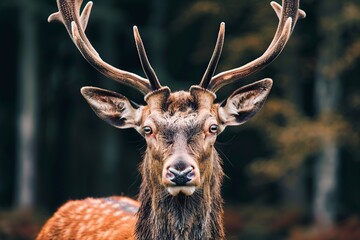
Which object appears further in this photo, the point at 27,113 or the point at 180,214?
the point at 27,113

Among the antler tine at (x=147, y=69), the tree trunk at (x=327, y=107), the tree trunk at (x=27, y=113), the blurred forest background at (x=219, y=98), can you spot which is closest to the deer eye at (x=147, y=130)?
the antler tine at (x=147, y=69)

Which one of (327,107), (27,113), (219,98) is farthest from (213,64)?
(27,113)

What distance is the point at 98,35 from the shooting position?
2509 centimetres

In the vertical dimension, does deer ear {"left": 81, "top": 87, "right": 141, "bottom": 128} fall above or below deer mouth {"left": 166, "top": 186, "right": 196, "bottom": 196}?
→ above

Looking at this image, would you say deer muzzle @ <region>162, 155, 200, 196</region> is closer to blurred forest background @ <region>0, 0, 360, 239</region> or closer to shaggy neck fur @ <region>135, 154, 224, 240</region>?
shaggy neck fur @ <region>135, 154, 224, 240</region>

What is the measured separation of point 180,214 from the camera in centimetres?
711

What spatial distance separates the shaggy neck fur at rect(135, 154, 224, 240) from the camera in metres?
7.11

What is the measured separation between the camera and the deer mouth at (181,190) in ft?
22.4

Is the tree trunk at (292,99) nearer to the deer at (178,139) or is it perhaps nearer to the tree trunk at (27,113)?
the tree trunk at (27,113)

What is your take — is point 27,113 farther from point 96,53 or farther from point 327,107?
point 96,53

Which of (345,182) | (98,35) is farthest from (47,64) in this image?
(345,182)

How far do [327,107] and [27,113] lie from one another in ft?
21.9

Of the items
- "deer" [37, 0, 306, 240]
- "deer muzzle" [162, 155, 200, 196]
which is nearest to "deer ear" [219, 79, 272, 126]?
"deer" [37, 0, 306, 240]

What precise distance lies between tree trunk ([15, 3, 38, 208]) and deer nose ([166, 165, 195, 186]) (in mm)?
15990
